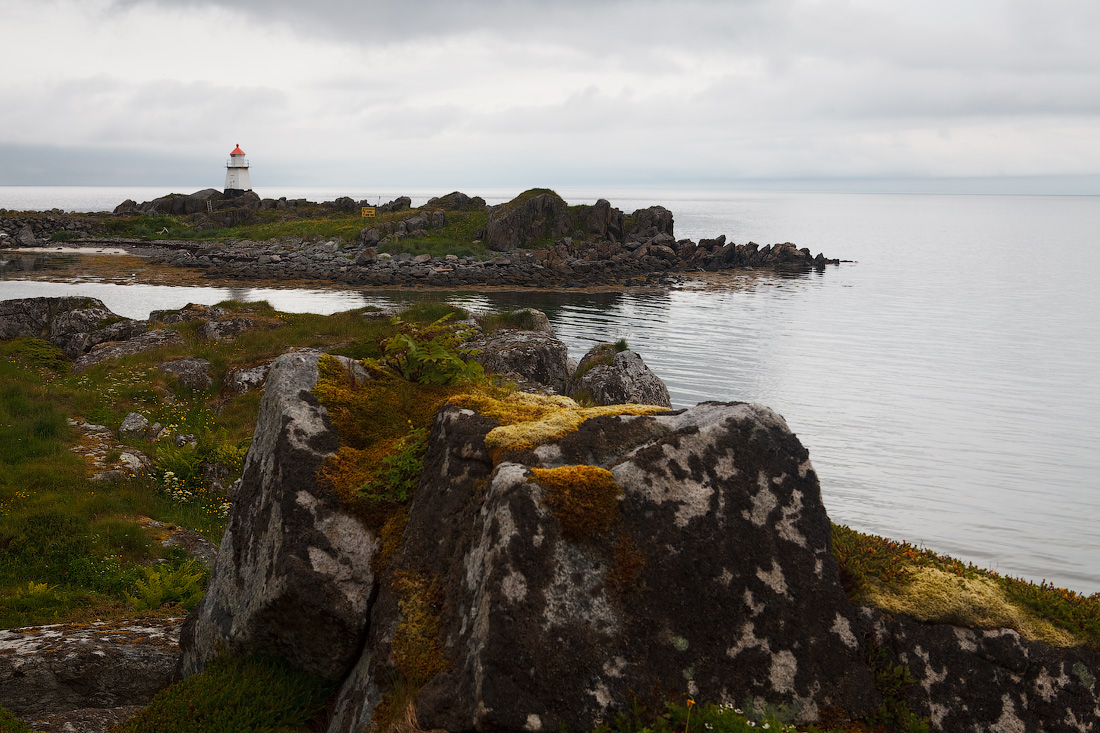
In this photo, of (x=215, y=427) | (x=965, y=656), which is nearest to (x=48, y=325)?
(x=215, y=427)

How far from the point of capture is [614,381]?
69.9 ft

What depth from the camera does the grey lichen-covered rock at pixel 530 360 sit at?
72.6 ft

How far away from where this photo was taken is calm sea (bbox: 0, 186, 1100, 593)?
20.5 m

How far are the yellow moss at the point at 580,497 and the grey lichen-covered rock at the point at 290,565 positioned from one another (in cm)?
207

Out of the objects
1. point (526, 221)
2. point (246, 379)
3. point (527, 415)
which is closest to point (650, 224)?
point (526, 221)

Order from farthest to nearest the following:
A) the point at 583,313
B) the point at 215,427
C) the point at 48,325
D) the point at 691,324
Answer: the point at 583,313, the point at 691,324, the point at 48,325, the point at 215,427

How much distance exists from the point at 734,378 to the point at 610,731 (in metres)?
34.0

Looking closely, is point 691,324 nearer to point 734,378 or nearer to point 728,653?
point 734,378

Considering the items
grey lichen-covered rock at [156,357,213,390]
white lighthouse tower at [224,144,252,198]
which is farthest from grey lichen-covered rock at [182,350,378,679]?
white lighthouse tower at [224,144,252,198]

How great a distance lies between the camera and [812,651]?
5.27 metres

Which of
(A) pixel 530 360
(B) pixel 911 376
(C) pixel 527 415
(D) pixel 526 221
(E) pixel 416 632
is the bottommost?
(B) pixel 911 376

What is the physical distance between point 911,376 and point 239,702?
125ft

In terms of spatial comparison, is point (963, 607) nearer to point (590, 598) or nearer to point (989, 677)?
point (989, 677)

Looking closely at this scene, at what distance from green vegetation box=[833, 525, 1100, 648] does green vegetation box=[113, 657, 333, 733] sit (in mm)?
4667
